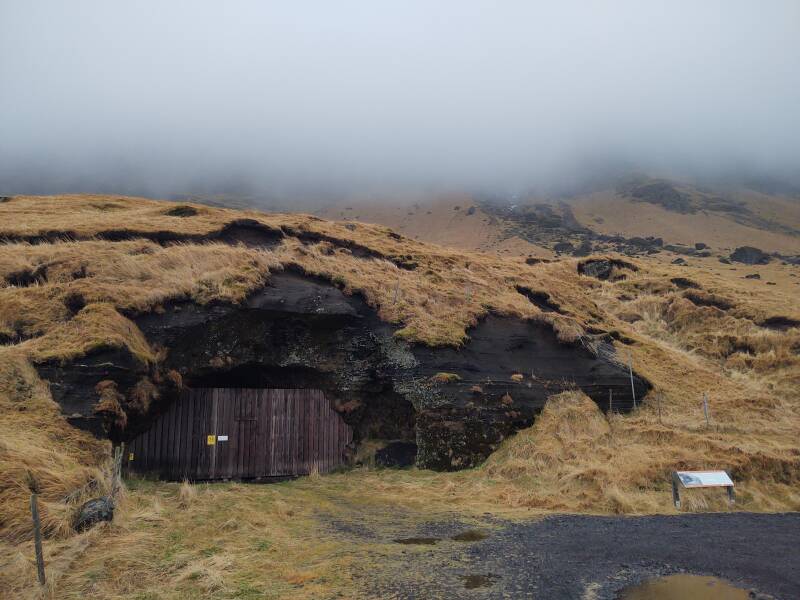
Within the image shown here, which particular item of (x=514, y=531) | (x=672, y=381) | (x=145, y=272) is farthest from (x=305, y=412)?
(x=672, y=381)

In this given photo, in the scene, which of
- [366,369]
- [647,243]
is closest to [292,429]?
[366,369]

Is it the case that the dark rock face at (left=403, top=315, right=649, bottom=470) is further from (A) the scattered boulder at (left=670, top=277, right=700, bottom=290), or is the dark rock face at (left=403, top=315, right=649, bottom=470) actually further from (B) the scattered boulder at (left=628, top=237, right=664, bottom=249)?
(B) the scattered boulder at (left=628, top=237, right=664, bottom=249)

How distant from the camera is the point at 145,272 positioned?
57.4 feet

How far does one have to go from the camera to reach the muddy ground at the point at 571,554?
7637mm

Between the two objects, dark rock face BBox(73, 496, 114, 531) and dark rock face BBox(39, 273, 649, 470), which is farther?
dark rock face BBox(39, 273, 649, 470)

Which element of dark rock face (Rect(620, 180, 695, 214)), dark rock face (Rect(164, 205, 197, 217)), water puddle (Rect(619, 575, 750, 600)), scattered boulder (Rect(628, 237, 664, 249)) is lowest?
water puddle (Rect(619, 575, 750, 600))

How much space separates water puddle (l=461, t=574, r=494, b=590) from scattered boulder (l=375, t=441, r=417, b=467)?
29.0ft

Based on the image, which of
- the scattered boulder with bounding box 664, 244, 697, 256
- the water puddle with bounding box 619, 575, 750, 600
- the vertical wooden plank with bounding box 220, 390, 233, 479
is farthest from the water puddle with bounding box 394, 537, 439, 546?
the scattered boulder with bounding box 664, 244, 697, 256

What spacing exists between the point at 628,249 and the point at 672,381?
5332 centimetres

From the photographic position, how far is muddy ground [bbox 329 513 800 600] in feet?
25.1

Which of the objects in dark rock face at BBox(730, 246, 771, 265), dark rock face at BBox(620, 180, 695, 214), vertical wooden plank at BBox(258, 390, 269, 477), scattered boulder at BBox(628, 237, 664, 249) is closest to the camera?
vertical wooden plank at BBox(258, 390, 269, 477)

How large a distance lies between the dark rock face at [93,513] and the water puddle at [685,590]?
869 cm

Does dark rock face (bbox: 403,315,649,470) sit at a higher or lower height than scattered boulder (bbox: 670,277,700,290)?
lower

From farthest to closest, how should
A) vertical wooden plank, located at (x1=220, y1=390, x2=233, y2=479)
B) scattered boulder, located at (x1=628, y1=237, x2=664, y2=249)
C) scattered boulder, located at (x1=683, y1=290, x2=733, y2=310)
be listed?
scattered boulder, located at (x1=628, y1=237, x2=664, y2=249) < scattered boulder, located at (x1=683, y1=290, x2=733, y2=310) < vertical wooden plank, located at (x1=220, y1=390, x2=233, y2=479)
